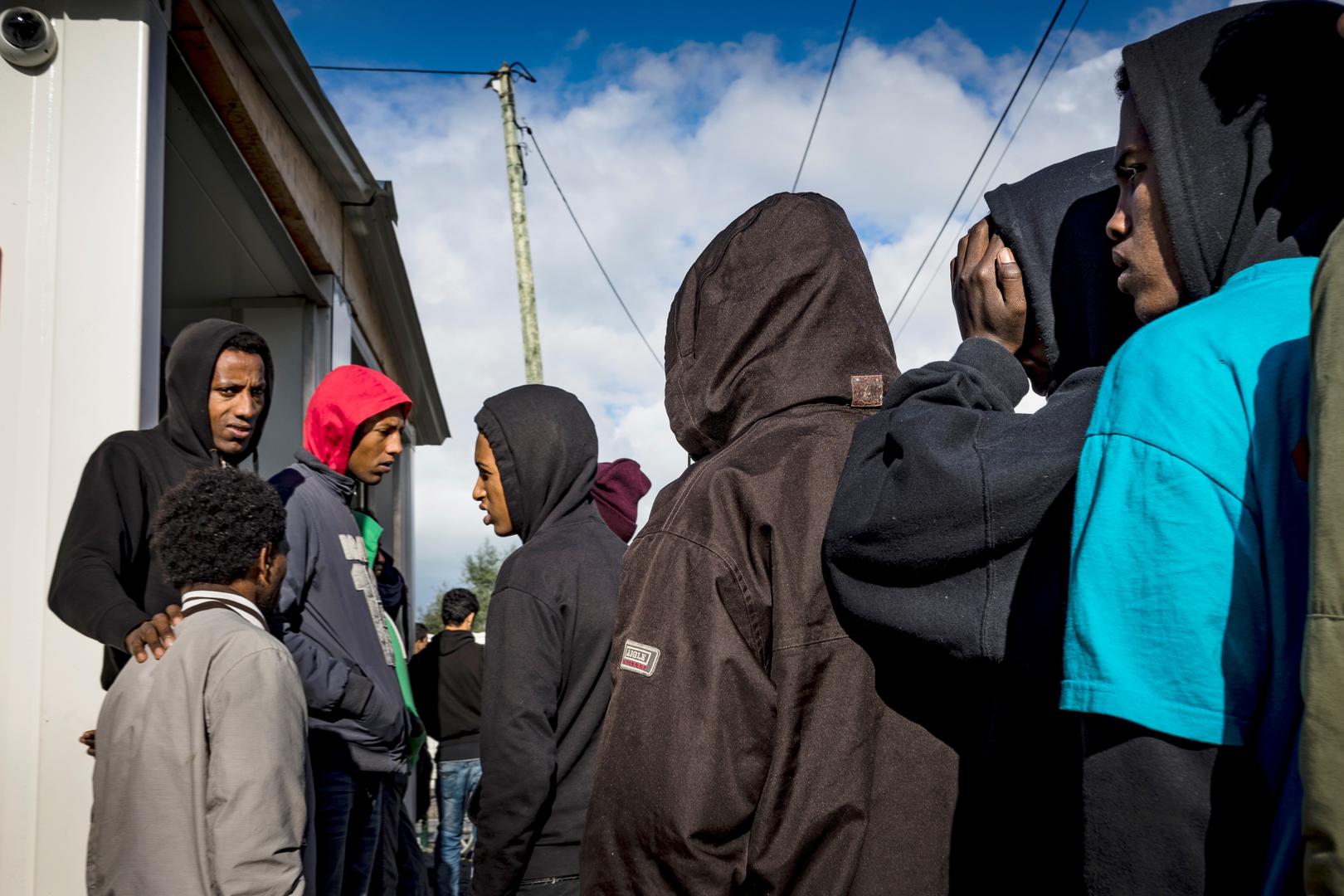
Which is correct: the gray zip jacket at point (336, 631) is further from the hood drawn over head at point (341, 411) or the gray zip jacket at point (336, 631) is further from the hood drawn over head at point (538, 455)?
the hood drawn over head at point (538, 455)

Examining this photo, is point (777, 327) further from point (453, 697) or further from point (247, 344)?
point (453, 697)

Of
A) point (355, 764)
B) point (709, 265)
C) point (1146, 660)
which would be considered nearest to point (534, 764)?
point (355, 764)

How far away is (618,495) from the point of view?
4.59 m

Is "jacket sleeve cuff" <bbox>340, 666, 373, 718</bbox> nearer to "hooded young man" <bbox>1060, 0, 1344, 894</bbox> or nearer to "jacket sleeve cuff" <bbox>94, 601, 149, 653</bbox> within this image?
"jacket sleeve cuff" <bbox>94, 601, 149, 653</bbox>

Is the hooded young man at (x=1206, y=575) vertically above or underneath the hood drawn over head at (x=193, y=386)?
underneath

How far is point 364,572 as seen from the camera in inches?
148

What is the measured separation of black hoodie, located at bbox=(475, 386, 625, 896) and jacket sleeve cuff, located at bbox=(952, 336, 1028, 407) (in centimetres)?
142

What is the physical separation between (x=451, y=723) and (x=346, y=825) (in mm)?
3739

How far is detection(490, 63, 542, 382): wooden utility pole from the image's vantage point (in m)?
12.9

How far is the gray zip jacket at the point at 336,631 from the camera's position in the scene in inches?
130

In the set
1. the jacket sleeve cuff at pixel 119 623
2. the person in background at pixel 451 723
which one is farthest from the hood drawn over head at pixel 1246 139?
the person in background at pixel 451 723

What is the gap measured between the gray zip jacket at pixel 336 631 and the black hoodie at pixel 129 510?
36 centimetres

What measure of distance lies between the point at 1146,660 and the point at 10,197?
12.0ft

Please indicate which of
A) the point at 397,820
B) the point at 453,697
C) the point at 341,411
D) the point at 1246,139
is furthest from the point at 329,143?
the point at 1246,139
